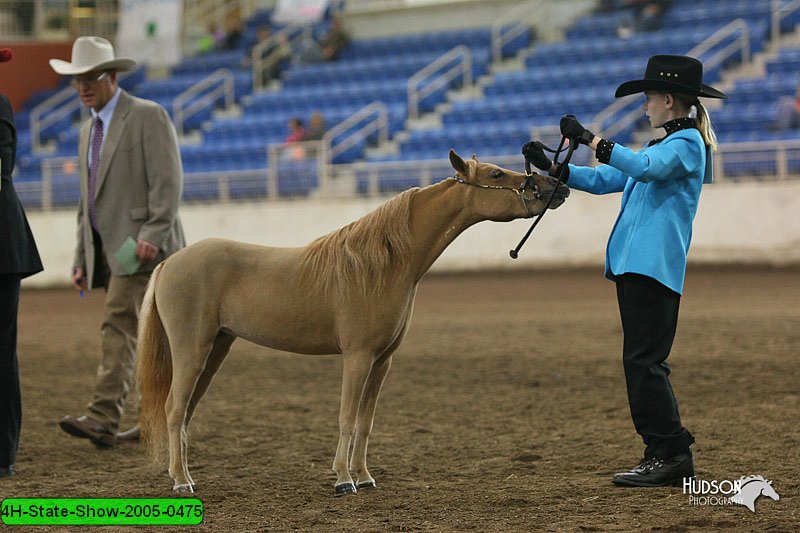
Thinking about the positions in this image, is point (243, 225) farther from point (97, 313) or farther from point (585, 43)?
point (585, 43)

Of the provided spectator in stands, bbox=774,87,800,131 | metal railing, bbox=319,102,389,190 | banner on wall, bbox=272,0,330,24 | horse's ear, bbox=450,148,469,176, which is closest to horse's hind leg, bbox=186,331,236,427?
horse's ear, bbox=450,148,469,176

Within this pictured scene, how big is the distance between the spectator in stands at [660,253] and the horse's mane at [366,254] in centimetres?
65

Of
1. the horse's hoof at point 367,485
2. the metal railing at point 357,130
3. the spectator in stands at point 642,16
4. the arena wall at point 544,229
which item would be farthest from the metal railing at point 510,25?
the horse's hoof at point 367,485

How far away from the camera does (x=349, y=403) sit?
4469mm

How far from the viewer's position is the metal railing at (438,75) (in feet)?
62.5

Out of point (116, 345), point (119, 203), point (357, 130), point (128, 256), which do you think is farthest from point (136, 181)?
point (357, 130)

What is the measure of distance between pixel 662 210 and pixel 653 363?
0.65 m

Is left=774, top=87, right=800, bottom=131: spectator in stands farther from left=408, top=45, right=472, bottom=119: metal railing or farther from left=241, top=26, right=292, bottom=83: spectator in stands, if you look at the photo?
left=241, top=26, right=292, bottom=83: spectator in stands

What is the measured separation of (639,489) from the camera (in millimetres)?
4387

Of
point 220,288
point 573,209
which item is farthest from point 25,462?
point 573,209

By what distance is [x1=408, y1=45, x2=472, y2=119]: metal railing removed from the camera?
19.0m

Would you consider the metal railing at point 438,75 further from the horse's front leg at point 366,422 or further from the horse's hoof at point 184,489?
the horse's hoof at point 184,489

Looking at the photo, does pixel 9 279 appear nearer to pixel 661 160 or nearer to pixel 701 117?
pixel 661 160

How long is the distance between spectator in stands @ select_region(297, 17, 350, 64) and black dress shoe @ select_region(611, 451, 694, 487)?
Result: 18.6 m
